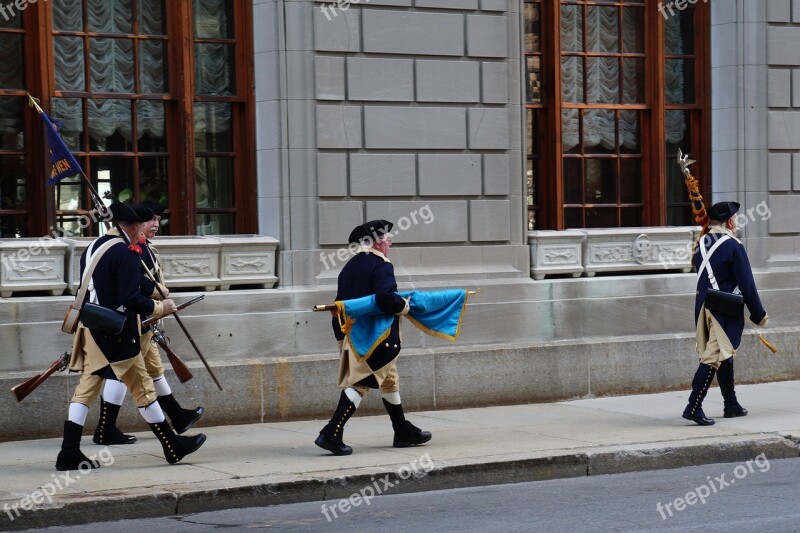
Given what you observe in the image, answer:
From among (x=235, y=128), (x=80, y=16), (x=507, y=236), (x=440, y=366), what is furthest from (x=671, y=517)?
(x=80, y=16)

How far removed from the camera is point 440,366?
13000mm

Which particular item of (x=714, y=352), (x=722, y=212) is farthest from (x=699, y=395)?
(x=722, y=212)

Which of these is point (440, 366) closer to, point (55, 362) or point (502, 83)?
point (502, 83)

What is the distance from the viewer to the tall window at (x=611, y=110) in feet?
48.1

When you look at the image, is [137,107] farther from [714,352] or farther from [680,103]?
[680,103]

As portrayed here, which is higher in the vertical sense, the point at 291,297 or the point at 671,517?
the point at 291,297

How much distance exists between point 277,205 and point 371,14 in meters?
2.09

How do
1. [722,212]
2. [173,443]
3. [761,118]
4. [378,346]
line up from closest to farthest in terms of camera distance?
[173,443] < [378,346] < [722,212] < [761,118]

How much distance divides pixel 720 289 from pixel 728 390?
99cm

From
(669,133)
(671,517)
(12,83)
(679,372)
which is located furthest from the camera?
(669,133)

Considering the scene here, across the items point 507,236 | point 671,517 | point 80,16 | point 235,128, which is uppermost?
point 80,16

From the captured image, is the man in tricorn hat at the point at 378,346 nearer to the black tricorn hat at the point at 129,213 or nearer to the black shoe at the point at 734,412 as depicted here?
the black tricorn hat at the point at 129,213

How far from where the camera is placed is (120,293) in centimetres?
941

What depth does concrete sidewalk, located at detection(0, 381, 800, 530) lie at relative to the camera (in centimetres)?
874
